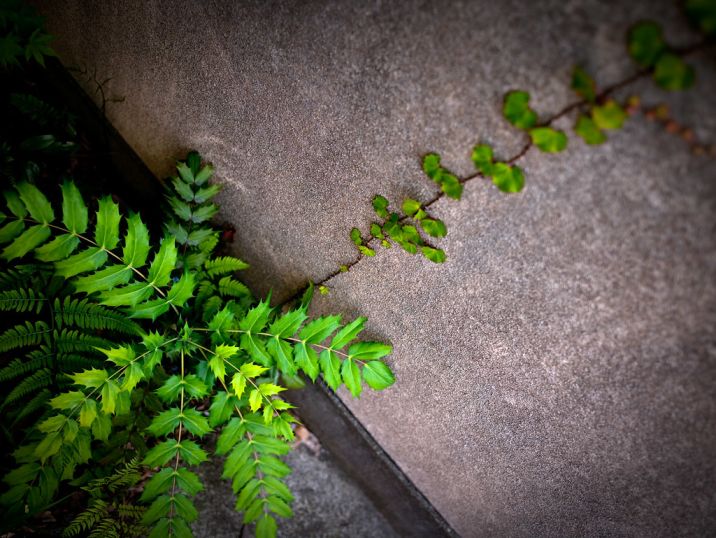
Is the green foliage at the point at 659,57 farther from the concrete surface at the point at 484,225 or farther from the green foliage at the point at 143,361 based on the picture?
the green foliage at the point at 143,361

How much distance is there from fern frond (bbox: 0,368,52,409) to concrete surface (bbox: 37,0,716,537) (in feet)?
4.37

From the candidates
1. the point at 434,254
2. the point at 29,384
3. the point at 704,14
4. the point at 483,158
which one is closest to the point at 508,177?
the point at 483,158

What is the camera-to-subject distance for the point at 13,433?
232 centimetres

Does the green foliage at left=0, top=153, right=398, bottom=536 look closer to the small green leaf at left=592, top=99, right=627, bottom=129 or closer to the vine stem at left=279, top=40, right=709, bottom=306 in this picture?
the vine stem at left=279, top=40, right=709, bottom=306

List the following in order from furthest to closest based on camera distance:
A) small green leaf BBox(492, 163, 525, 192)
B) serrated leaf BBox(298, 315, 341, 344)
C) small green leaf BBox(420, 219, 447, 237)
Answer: serrated leaf BBox(298, 315, 341, 344), small green leaf BBox(420, 219, 447, 237), small green leaf BBox(492, 163, 525, 192)

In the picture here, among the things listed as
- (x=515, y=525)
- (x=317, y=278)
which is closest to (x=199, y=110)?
(x=317, y=278)

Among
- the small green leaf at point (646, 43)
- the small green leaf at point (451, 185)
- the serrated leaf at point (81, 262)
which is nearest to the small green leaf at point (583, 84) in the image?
the small green leaf at point (646, 43)

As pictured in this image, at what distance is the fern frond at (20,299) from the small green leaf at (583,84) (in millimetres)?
2622

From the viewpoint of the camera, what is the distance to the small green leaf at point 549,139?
117 centimetres

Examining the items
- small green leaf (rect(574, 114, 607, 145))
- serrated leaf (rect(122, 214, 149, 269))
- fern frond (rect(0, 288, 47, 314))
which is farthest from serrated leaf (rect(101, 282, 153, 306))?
small green leaf (rect(574, 114, 607, 145))

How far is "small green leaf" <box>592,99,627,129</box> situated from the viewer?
3.50 ft

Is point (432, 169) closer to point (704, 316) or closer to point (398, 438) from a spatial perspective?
point (704, 316)

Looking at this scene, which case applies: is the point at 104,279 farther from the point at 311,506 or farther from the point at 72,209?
the point at 311,506

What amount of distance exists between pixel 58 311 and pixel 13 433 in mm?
959
